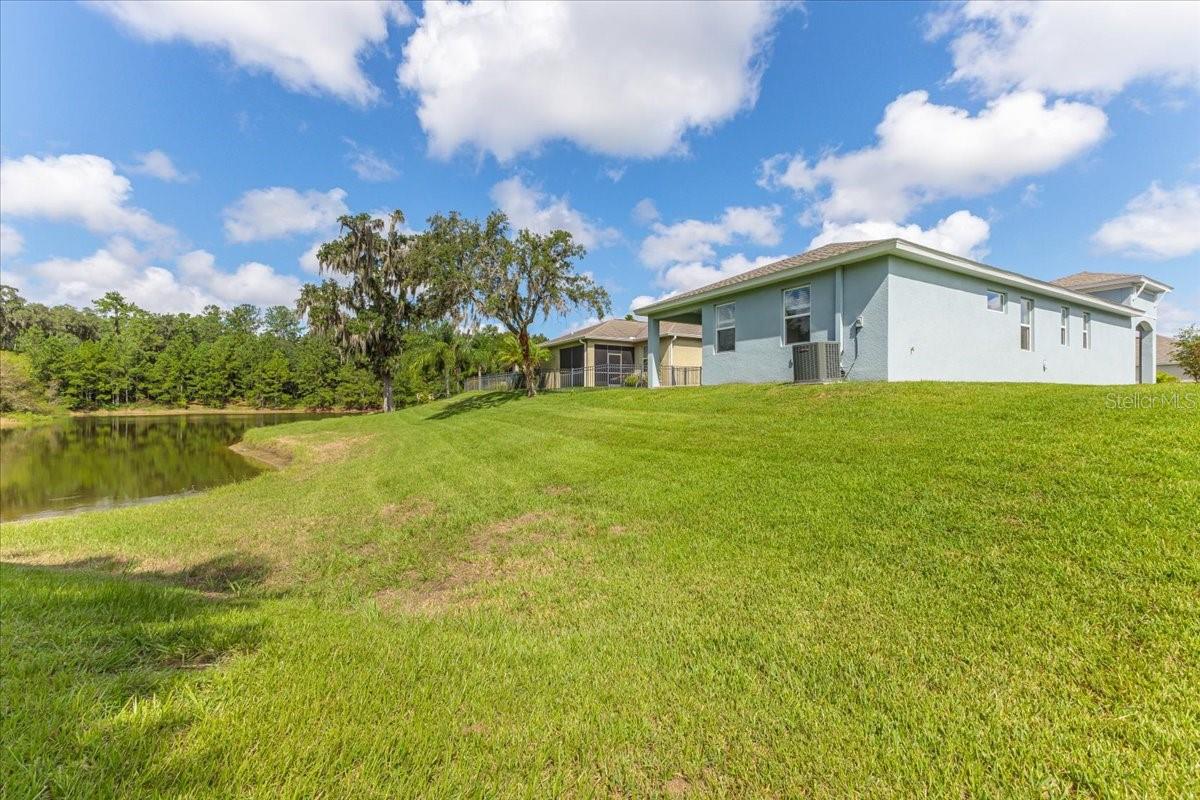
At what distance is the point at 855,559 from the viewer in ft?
12.6

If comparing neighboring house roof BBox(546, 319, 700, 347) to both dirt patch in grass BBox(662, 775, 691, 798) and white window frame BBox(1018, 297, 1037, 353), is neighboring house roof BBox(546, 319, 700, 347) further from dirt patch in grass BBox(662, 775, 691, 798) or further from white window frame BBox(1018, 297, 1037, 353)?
dirt patch in grass BBox(662, 775, 691, 798)

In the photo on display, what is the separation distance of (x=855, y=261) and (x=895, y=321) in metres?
1.57

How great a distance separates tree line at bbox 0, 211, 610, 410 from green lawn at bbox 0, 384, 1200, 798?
14.1 m

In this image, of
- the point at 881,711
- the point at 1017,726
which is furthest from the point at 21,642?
the point at 1017,726

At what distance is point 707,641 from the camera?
3082 mm

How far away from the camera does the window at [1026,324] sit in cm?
1312

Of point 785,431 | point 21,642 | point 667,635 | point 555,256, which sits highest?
point 555,256

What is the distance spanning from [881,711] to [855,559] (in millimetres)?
1671

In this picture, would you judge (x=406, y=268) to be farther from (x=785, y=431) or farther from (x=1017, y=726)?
(x=1017, y=726)

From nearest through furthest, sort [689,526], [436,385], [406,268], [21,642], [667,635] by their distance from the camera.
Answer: [21,642] < [667,635] < [689,526] < [406,268] < [436,385]

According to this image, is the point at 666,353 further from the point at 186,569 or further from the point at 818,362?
the point at 186,569
